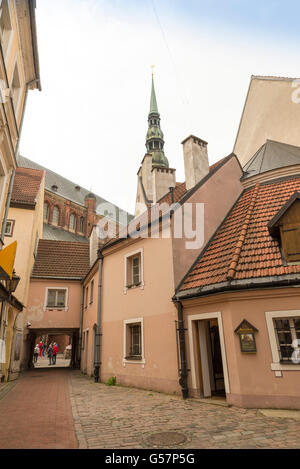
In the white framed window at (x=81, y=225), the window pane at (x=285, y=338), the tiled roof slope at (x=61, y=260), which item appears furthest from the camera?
the white framed window at (x=81, y=225)

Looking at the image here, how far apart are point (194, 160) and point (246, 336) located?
861cm

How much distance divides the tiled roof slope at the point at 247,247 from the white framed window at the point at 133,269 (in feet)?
7.71

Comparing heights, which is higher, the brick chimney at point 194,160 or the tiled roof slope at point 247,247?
the brick chimney at point 194,160

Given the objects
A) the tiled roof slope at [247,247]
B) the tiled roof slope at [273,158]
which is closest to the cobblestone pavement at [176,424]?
the tiled roof slope at [247,247]

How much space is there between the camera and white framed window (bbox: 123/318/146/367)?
442 inches

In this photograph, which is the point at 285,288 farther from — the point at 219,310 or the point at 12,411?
the point at 12,411

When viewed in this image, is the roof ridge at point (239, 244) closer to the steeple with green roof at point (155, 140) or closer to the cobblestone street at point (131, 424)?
the cobblestone street at point (131, 424)

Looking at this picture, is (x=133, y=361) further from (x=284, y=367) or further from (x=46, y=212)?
(x=46, y=212)

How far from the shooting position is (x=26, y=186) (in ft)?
65.7

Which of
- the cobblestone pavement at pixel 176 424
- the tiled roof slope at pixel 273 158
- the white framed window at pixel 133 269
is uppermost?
the tiled roof slope at pixel 273 158

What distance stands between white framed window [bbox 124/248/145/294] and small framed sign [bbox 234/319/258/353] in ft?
15.9

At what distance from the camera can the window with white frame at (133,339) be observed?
11.3 meters

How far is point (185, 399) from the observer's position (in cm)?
859

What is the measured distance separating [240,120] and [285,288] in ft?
47.4
